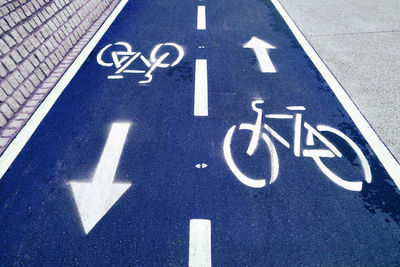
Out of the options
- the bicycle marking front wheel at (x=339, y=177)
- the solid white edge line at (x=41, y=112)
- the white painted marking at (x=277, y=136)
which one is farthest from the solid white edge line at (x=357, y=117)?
the solid white edge line at (x=41, y=112)

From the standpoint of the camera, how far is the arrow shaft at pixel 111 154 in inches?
136

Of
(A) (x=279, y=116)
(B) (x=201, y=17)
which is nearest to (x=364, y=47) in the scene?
(A) (x=279, y=116)

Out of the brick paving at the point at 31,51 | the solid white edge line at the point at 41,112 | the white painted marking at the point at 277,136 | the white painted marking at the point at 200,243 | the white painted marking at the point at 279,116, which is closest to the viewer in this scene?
the white painted marking at the point at 200,243

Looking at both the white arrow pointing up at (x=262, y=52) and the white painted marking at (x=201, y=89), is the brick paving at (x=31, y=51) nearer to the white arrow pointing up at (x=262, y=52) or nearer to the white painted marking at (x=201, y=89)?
the white painted marking at (x=201, y=89)

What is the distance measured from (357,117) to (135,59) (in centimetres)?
469

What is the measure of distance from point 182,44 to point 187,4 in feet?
10.6

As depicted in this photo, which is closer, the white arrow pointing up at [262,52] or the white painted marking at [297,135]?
the white painted marking at [297,135]

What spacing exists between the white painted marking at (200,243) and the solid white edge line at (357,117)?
2.66 meters

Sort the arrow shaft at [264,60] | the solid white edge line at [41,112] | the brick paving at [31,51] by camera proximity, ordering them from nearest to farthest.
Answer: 1. the solid white edge line at [41,112]
2. the brick paving at [31,51]
3. the arrow shaft at [264,60]

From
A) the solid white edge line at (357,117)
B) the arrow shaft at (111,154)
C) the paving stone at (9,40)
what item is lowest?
the solid white edge line at (357,117)

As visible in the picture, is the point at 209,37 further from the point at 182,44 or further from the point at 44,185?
the point at 44,185

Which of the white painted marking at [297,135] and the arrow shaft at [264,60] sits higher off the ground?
the white painted marking at [297,135]

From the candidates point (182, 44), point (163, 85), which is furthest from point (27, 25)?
point (182, 44)

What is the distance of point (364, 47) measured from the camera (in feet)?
19.7
